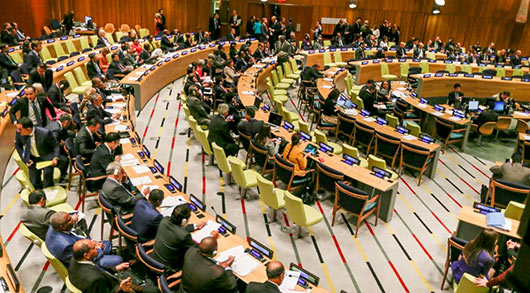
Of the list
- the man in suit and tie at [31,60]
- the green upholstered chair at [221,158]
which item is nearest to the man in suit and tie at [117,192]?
the green upholstered chair at [221,158]

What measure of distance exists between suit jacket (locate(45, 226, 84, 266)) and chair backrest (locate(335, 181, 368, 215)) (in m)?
4.31

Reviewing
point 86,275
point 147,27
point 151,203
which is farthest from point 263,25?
point 86,275

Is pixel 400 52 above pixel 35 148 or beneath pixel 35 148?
above

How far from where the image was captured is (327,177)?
7.98 meters

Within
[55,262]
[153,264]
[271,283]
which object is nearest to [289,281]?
[271,283]

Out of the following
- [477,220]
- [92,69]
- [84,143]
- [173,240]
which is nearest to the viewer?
[173,240]

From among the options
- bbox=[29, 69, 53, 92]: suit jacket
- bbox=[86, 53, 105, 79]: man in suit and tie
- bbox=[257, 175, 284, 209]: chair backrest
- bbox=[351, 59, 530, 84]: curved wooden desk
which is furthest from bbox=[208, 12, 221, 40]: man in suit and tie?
bbox=[257, 175, 284, 209]: chair backrest

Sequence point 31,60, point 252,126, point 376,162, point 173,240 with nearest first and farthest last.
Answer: point 173,240 → point 376,162 → point 252,126 → point 31,60

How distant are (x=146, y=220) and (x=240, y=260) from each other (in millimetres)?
1335

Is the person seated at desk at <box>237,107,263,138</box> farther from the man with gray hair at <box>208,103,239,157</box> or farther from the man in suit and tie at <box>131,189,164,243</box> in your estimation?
the man in suit and tie at <box>131,189,164,243</box>

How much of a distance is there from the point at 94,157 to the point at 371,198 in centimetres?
486

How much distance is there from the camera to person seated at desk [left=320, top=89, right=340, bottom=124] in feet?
36.7

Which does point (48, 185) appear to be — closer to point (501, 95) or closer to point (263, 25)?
point (501, 95)

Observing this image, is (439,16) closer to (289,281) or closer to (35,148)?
(35,148)
